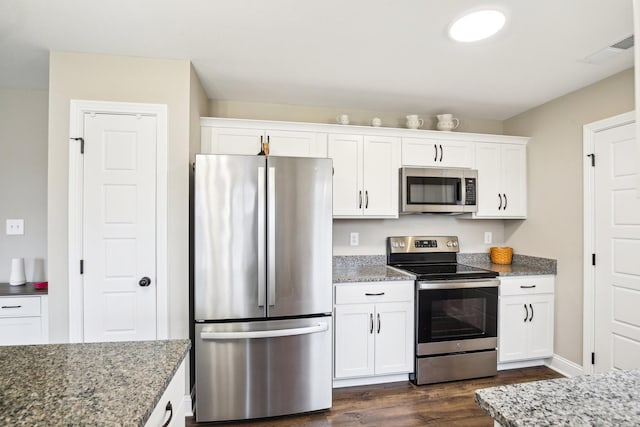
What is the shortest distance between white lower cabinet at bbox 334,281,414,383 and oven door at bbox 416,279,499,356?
10 centimetres

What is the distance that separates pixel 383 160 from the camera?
293 cm

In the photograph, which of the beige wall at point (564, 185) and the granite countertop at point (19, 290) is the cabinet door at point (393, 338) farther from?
the granite countertop at point (19, 290)

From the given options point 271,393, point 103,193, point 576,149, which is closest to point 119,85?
point 103,193

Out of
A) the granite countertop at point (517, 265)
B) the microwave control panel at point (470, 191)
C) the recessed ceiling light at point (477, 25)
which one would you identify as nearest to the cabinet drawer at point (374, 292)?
the granite countertop at point (517, 265)

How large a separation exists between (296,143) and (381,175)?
84 centimetres

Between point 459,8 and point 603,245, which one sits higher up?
point 459,8

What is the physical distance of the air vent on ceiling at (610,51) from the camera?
1933 millimetres

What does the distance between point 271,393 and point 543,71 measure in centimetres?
308

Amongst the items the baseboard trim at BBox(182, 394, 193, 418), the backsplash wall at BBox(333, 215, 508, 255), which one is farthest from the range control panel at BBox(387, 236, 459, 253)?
the baseboard trim at BBox(182, 394, 193, 418)

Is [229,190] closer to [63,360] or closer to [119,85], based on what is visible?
[119,85]

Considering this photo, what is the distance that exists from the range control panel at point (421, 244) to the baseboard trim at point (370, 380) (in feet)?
3.75

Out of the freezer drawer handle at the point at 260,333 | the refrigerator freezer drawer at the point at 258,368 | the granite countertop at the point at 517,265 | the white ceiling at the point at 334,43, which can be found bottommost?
the refrigerator freezer drawer at the point at 258,368

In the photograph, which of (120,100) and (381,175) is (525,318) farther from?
(120,100)

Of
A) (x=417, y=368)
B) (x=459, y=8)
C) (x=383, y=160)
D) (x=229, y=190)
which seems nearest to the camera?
(x=459, y=8)
